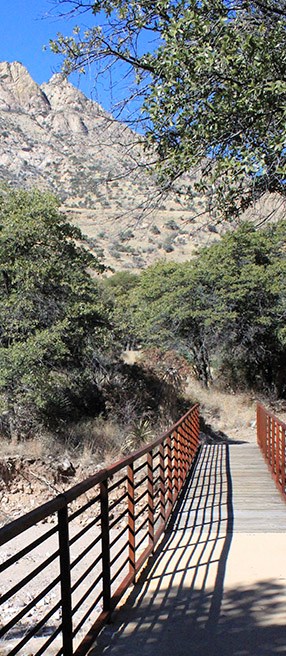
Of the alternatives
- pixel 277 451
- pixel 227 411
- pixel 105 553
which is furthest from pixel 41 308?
pixel 227 411

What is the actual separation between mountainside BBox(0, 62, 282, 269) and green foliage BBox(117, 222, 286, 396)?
7.53 ft

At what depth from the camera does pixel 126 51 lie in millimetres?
6102

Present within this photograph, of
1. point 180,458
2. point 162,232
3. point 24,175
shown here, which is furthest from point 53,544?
Answer: point 24,175

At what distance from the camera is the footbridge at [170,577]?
3.01m

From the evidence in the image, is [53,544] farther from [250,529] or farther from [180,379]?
[180,379]

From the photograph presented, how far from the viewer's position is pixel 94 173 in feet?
100

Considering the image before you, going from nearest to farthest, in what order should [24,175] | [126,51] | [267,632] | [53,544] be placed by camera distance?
[267,632]
[126,51]
[53,544]
[24,175]

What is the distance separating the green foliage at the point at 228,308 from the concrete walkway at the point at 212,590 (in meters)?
15.4

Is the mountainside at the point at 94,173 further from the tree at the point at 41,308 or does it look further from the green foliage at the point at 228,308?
the green foliage at the point at 228,308

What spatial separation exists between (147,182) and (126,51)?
148cm

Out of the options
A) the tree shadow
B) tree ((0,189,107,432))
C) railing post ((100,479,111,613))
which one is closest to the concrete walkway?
railing post ((100,479,111,613))

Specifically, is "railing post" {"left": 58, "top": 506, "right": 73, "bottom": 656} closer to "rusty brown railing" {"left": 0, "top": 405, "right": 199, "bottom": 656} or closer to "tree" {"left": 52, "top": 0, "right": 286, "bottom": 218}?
"rusty brown railing" {"left": 0, "top": 405, "right": 199, "bottom": 656}

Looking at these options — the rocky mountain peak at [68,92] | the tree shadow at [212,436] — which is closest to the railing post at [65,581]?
the rocky mountain peak at [68,92]

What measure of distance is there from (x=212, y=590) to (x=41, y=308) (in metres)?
10.4
